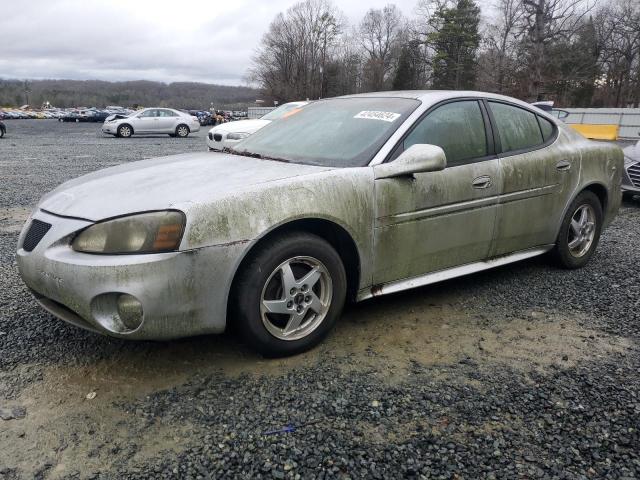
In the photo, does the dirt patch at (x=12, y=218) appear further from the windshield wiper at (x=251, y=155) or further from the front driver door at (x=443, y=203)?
the front driver door at (x=443, y=203)

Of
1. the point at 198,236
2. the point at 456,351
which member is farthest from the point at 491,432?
the point at 198,236

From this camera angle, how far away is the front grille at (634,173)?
778cm

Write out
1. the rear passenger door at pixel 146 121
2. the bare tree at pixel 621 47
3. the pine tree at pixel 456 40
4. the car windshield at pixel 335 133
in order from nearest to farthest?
the car windshield at pixel 335 133
the rear passenger door at pixel 146 121
the bare tree at pixel 621 47
the pine tree at pixel 456 40

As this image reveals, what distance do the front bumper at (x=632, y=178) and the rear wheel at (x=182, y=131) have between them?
21.4 metres

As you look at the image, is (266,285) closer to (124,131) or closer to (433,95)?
(433,95)

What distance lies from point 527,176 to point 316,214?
1.88 m

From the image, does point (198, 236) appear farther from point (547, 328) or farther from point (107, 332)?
point (547, 328)

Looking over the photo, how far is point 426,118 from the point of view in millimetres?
3391

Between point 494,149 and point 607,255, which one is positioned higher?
point 494,149

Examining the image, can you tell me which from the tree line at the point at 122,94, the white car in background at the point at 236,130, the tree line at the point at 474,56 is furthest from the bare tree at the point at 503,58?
the tree line at the point at 122,94

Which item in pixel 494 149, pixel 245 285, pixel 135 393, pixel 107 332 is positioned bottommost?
pixel 135 393

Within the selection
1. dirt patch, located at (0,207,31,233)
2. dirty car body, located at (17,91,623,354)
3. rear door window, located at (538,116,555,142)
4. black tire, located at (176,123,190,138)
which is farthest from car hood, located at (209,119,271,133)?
black tire, located at (176,123,190,138)

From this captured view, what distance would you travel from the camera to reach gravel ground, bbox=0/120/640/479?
207cm

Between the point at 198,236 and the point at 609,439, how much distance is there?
2.04 m
